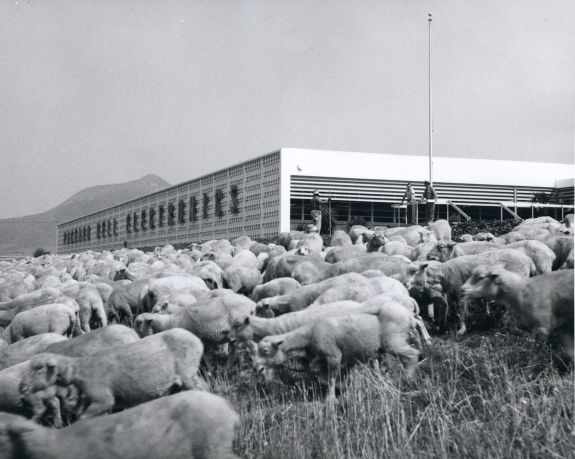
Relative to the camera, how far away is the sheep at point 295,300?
1026 cm

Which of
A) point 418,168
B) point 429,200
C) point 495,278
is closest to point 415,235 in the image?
point 429,200

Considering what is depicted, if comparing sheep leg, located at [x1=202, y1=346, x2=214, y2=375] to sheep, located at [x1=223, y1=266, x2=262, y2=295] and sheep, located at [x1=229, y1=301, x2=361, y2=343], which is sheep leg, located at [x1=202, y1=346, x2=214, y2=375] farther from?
sheep, located at [x1=223, y1=266, x2=262, y2=295]

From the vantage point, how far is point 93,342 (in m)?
8.59

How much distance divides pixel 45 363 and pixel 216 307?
2892 mm

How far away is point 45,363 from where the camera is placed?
734 centimetres

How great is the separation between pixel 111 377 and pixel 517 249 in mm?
7376

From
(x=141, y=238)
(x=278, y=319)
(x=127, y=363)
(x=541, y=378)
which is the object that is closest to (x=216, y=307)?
(x=278, y=319)

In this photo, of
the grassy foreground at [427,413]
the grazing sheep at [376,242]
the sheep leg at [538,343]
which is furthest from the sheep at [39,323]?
the grazing sheep at [376,242]

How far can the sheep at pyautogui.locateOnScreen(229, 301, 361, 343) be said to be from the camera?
8711mm

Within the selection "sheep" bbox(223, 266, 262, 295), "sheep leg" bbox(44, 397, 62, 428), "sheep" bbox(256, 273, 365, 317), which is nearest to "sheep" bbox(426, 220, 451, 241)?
"sheep" bbox(223, 266, 262, 295)

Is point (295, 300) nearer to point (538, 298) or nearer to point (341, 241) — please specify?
point (538, 298)

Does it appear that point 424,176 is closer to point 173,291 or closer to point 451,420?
point 173,291

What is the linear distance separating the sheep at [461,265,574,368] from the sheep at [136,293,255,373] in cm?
360

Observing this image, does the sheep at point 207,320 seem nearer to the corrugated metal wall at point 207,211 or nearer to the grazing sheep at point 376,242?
the grazing sheep at point 376,242
